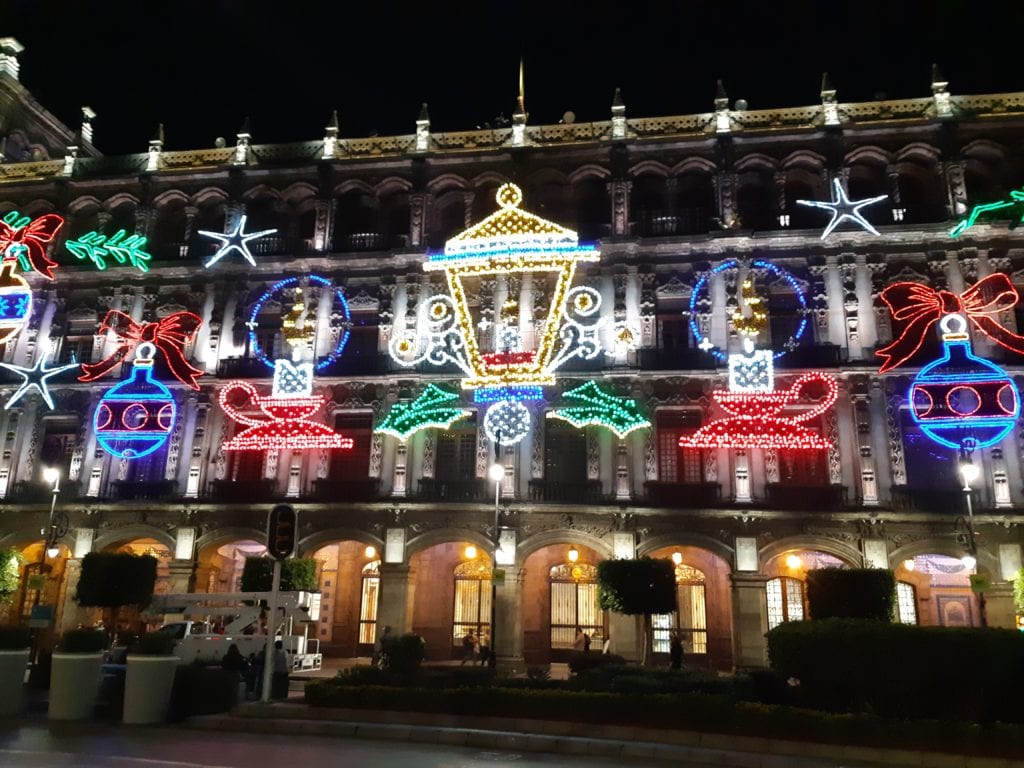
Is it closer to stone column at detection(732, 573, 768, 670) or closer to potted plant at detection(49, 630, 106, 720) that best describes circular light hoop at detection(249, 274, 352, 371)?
stone column at detection(732, 573, 768, 670)

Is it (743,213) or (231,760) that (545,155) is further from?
(231,760)

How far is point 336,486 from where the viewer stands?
28969 millimetres

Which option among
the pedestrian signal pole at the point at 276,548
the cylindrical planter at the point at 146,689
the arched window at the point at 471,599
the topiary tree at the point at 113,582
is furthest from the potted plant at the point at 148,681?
the arched window at the point at 471,599

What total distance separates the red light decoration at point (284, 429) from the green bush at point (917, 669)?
1906cm

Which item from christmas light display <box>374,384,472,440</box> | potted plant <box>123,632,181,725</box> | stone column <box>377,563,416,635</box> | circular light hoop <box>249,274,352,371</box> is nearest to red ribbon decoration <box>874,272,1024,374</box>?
christmas light display <box>374,384,472,440</box>

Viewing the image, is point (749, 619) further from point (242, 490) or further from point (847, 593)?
point (242, 490)

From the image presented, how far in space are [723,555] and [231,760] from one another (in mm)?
19014

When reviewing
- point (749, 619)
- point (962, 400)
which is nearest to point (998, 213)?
point (962, 400)

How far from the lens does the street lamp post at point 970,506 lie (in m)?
23.0

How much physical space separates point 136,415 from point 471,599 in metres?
14.4

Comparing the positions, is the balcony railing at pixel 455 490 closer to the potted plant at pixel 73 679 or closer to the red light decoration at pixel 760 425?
the red light decoration at pixel 760 425

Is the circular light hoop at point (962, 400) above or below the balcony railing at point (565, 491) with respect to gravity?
above

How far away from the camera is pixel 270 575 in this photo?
2505 centimetres

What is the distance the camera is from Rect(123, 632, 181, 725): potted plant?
13.9 metres
